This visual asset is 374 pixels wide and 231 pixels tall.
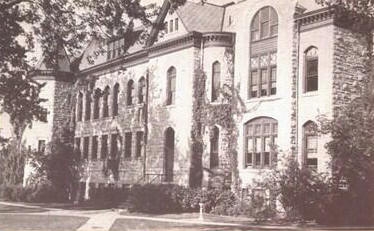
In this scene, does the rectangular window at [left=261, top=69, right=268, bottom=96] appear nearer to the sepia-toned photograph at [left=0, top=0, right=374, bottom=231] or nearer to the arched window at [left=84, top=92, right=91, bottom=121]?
the sepia-toned photograph at [left=0, top=0, right=374, bottom=231]

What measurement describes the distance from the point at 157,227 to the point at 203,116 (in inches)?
465

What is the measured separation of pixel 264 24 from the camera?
1268 inches

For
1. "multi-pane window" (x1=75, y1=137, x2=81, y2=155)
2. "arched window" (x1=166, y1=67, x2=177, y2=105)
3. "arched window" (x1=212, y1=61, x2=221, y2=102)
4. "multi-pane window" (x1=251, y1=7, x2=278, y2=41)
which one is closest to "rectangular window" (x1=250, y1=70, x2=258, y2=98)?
"multi-pane window" (x1=251, y1=7, x2=278, y2=41)

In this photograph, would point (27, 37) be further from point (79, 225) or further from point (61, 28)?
point (79, 225)

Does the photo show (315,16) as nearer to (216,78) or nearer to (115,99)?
(216,78)

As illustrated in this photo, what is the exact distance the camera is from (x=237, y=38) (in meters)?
33.6

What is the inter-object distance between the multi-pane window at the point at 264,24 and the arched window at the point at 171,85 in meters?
6.37

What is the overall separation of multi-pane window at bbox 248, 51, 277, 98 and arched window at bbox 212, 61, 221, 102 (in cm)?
232

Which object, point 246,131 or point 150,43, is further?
point 150,43

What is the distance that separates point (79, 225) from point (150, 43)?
16871mm

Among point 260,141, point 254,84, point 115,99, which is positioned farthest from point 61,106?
point 260,141

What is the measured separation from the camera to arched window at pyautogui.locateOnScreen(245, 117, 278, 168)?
30.9 m

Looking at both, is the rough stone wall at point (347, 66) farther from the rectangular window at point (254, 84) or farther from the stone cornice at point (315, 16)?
the rectangular window at point (254, 84)

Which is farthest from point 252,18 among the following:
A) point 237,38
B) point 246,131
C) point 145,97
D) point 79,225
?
point 79,225
